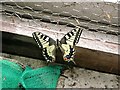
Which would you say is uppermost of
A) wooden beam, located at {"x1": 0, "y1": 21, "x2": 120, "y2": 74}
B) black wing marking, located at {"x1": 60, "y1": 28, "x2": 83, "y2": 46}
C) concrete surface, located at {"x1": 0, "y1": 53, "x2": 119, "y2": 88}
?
black wing marking, located at {"x1": 60, "y1": 28, "x2": 83, "y2": 46}

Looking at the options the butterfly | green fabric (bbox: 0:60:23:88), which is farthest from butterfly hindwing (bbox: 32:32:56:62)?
→ green fabric (bbox: 0:60:23:88)

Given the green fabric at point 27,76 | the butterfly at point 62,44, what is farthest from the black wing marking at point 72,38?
the green fabric at point 27,76

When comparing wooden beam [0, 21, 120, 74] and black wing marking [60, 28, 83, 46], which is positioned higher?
black wing marking [60, 28, 83, 46]

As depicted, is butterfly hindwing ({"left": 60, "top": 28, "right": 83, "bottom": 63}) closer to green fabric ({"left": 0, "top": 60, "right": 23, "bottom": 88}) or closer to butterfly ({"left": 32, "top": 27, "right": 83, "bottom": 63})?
butterfly ({"left": 32, "top": 27, "right": 83, "bottom": 63})

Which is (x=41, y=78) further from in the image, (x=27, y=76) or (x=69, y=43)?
(x=69, y=43)

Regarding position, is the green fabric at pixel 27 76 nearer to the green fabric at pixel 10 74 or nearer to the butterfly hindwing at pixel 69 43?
the green fabric at pixel 10 74

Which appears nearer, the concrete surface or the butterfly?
the butterfly
